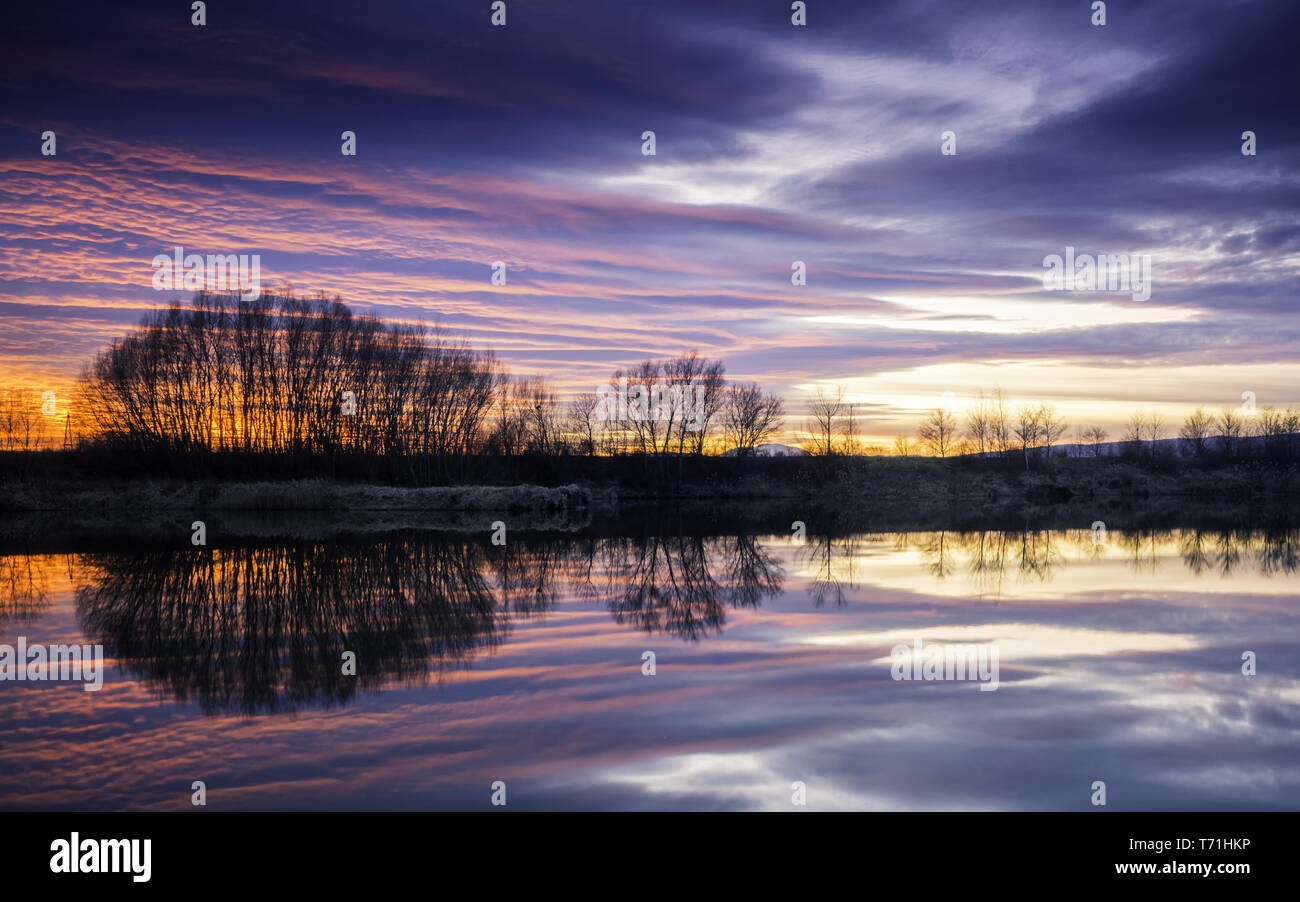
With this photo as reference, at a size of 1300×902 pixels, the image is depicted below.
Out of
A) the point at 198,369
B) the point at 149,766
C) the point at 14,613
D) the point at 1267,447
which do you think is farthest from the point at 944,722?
the point at 1267,447

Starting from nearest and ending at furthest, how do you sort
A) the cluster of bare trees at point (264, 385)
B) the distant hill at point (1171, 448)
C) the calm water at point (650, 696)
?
the calm water at point (650, 696)
the cluster of bare trees at point (264, 385)
the distant hill at point (1171, 448)

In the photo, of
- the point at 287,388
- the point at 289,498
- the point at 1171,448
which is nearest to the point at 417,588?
the point at 289,498

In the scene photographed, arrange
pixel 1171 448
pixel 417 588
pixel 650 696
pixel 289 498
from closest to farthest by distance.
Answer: pixel 650 696 < pixel 417 588 < pixel 289 498 < pixel 1171 448

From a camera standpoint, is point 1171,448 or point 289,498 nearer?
point 289,498

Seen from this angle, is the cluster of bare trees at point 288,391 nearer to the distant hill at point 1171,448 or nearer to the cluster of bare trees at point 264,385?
the cluster of bare trees at point 264,385

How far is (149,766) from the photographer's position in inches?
212

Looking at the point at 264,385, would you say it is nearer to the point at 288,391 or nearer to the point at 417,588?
the point at 288,391

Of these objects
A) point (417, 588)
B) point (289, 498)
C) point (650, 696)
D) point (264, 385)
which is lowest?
point (650, 696)

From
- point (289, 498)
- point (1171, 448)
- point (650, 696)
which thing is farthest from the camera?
point (1171, 448)

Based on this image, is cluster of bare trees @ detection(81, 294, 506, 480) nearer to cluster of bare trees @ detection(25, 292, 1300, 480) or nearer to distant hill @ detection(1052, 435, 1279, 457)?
cluster of bare trees @ detection(25, 292, 1300, 480)

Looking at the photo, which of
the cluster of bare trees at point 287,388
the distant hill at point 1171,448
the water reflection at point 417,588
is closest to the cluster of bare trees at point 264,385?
the cluster of bare trees at point 287,388

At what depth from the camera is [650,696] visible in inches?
275

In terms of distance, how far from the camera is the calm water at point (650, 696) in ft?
16.4

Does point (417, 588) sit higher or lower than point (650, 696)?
higher
